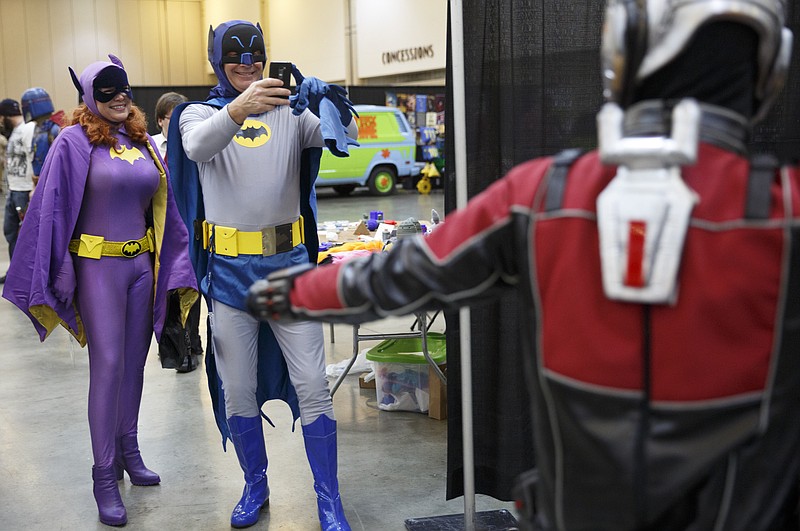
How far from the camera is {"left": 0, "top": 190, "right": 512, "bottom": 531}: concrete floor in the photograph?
10.9ft

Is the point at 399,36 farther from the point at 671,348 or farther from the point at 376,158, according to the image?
the point at 671,348

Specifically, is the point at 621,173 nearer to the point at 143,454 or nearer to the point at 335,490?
the point at 335,490

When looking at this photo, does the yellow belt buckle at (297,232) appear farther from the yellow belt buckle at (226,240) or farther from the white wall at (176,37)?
the white wall at (176,37)

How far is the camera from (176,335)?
3.54 m

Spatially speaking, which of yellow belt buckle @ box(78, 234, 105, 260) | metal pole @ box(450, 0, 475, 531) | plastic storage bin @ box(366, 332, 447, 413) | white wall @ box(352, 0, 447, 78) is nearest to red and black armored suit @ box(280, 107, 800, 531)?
metal pole @ box(450, 0, 475, 531)

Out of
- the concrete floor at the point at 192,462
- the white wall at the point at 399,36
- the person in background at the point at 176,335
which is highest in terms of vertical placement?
the white wall at the point at 399,36

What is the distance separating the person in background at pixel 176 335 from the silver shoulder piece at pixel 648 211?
256 centimetres

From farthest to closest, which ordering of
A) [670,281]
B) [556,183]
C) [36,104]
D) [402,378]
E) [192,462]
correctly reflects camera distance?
[36,104] → [402,378] → [192,462] → [556,183] → [670,281]

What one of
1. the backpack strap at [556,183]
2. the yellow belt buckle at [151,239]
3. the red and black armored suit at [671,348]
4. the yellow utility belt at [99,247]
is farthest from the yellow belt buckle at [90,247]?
the backpack strap at [556,183]

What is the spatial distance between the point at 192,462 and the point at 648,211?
10.3 feet

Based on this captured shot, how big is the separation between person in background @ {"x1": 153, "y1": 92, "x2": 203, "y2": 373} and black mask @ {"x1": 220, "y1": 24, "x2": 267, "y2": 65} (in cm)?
53

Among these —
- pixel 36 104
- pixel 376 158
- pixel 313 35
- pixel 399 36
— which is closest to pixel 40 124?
pixel 36 104

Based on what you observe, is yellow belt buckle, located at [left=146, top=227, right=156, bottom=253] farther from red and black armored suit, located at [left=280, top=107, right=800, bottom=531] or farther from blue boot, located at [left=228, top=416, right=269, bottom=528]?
red and black armored suit, located at [left=280, top=107, right=800, bottom=531]

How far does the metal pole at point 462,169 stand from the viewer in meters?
2.66
